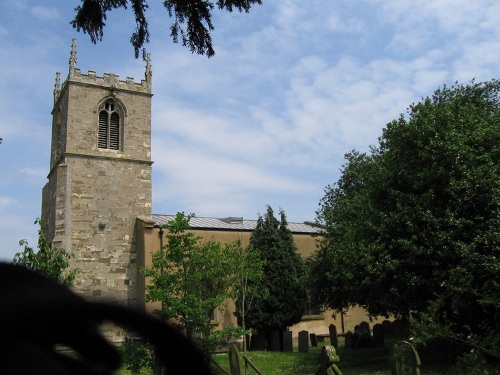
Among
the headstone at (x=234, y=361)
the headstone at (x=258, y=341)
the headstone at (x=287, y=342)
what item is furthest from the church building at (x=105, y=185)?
the headstone at (x=234, y=361)

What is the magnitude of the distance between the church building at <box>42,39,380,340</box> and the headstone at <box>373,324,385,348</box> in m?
7.76

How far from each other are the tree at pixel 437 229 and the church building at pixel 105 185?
42.8 ft

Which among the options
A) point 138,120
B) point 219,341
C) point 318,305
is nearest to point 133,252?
point 138,120

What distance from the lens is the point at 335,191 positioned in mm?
29125

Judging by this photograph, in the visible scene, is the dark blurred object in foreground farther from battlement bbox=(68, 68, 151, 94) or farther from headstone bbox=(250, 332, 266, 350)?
battlement bbox=(68, 68, 151, 94)

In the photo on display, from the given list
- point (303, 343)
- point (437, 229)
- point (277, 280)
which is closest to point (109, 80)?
point (277, 280)

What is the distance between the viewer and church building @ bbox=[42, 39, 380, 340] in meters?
26.9

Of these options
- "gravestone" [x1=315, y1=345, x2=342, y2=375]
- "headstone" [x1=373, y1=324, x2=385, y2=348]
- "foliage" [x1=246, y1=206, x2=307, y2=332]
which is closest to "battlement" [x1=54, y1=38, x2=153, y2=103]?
"foliage" [x1=246, y1=206, x2=307, y2=332]

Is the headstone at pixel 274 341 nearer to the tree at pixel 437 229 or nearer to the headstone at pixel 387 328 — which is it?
the headstone at pixel 387 328

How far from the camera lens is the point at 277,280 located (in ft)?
89.2

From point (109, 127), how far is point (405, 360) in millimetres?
22849

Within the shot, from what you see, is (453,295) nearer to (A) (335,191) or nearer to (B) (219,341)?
(B) (219,341)

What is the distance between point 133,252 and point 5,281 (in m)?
28.1

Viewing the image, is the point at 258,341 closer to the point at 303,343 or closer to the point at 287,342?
the point at 287,342
